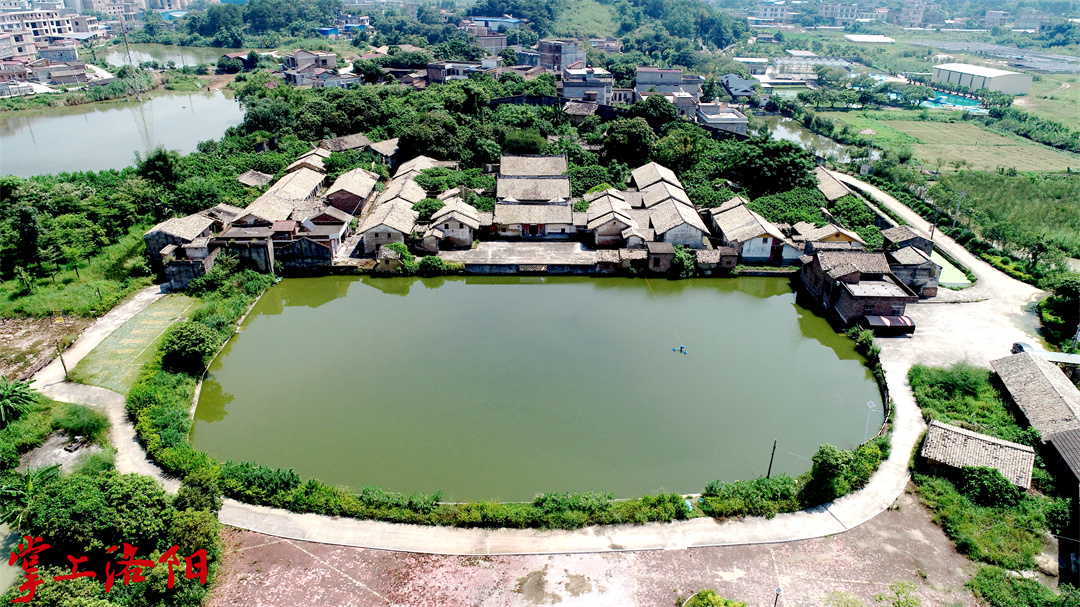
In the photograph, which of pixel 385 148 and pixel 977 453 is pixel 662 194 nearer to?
pixel 385 148

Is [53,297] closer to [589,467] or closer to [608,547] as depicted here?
[589,467]

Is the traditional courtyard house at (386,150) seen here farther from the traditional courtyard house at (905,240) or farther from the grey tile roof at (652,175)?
the traditional courtyard house at (905,240)

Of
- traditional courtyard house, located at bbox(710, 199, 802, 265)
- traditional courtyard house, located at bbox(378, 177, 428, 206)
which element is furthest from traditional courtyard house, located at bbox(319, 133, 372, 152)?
traditional courtyard house, located at bbox(710, 199, 802, 265)

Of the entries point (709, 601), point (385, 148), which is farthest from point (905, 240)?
point (385, 148)

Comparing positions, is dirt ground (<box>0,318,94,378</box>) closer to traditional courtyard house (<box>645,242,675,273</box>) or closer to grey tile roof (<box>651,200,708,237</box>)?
traditional courtyard house (<box>645,242,675,273</box>)

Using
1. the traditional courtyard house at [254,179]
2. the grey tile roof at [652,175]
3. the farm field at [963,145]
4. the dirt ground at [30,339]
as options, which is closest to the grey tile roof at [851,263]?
the grey tile roof at [652,175]

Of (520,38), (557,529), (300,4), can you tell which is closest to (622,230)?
(557,529)
